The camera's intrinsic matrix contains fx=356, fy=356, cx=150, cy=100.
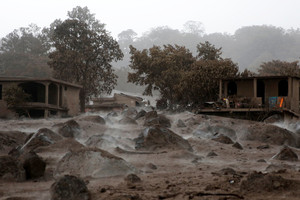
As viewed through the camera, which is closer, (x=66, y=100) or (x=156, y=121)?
(x=156, y=121)

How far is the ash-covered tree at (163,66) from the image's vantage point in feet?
106

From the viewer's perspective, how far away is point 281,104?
20.2 metres

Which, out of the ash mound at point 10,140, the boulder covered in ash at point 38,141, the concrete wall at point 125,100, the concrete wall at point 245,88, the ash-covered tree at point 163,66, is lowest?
the ash mound at point 10,140

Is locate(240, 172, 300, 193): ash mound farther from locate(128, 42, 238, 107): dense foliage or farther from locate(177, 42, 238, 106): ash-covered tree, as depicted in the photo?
locate(177, 42, 238, 106): ash-covered tree

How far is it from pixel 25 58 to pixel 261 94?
37709 millimetres

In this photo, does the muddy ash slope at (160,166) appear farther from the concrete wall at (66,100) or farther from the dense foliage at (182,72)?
the concrete wall at (66,100)

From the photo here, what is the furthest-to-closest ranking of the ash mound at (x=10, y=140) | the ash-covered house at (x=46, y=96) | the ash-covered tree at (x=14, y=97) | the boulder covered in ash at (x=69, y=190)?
the ash-covered house at (x=46, y=96) → the ash-covered tree at (x=14, y=97) → the ash mound at (x=10, y=140) → the boulder covered in ash at (x=69, y=190)

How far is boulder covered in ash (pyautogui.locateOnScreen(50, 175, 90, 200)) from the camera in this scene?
4.30 metres

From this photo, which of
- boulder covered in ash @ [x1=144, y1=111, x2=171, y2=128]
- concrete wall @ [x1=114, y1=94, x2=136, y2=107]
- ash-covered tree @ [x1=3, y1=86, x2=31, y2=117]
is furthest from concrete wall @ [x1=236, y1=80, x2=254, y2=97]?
concrete wall @ [x1=114, y1=94, x2=136, y2=107]

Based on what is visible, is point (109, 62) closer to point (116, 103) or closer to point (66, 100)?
point (116, 103)

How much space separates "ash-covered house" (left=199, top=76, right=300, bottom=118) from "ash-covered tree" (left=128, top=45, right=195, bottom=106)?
7788mm

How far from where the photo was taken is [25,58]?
51656mm

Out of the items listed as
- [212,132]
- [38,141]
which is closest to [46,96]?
[212,132]

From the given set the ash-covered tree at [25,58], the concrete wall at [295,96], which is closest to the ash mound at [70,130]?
the concrete wall at [295,96]
